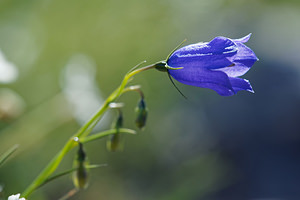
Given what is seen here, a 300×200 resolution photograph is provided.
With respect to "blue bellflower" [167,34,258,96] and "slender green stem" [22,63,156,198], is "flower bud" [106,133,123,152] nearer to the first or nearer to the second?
"slender green stem" [22,63,156,198]

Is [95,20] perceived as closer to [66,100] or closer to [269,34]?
[66,100]

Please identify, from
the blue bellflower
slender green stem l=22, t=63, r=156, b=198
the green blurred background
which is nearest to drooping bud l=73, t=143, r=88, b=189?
slender green stem l=22, t=63, r=156, b=198

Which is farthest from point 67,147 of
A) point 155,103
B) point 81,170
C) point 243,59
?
point 155,103

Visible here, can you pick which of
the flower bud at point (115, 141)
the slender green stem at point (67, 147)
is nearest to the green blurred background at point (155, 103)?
the flower bud at point (115, 141)

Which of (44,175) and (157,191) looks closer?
(44,175)

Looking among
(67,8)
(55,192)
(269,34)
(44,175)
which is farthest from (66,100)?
(269,34)

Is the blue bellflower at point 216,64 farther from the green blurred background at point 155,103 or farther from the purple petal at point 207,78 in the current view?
the green blurred background at point 155,103
